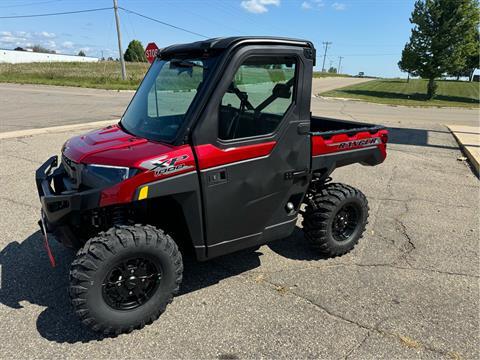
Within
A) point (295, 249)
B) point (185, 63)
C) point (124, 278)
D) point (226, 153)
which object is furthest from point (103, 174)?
point (295, 249)

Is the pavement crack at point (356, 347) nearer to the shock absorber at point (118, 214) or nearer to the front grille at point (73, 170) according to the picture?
the shock absorber at point (118, 214)

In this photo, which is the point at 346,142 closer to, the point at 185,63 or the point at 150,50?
the point at 185,63

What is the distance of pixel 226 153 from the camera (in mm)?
2871

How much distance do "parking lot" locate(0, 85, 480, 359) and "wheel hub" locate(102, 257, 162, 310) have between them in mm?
241

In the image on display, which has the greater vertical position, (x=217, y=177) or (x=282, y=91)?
(x=282, y=91)

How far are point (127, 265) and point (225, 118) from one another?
1.29 meters

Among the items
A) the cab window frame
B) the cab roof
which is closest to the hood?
the cab window frame

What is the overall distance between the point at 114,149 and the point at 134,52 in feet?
313

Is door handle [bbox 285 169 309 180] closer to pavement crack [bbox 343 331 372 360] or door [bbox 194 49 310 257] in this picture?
door [bbox 194 49 310 257]

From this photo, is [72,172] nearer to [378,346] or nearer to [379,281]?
[378,346]

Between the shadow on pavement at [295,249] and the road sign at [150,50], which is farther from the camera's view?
the road sign at [150,50]

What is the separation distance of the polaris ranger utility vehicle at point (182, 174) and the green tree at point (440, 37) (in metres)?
29.6

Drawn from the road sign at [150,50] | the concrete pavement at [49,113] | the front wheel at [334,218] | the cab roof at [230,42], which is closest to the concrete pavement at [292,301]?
the front wheel at [334,218]

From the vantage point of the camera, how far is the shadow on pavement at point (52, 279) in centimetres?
285
